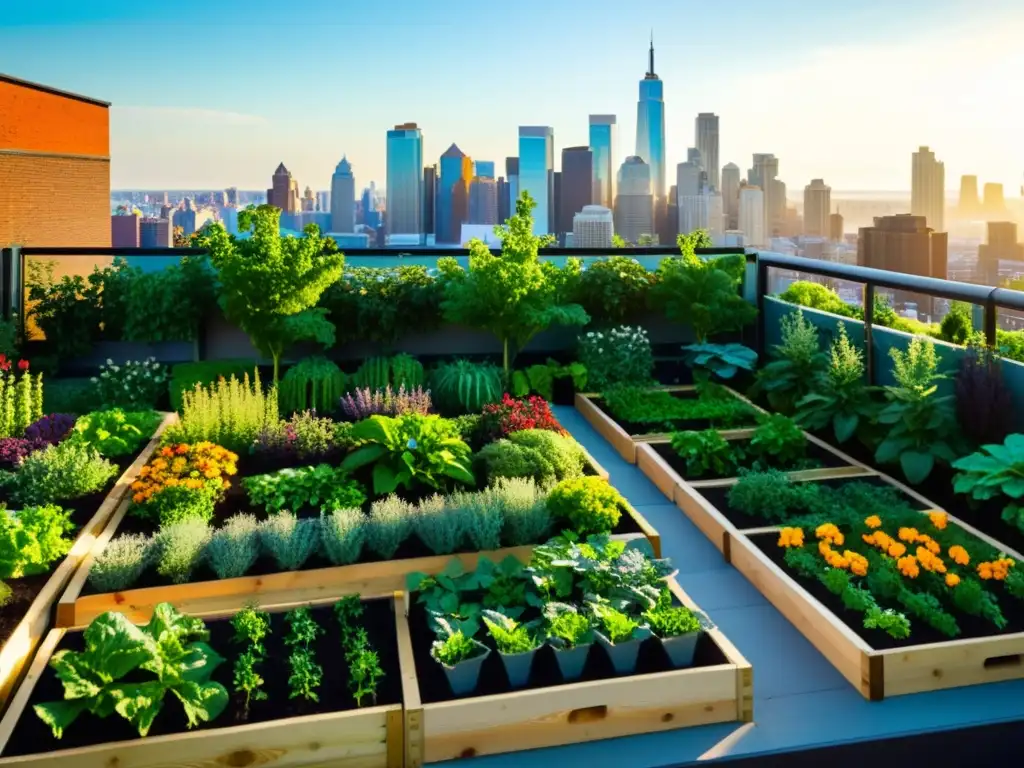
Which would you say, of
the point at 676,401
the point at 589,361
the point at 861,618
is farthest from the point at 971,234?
the point at 861,618

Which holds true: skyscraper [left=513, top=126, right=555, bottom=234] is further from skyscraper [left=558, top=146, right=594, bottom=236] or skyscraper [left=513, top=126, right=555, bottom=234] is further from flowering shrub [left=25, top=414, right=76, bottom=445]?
flowering shrub [left=25, top=414, right=76, bottom=445]

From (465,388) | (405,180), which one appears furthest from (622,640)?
(405,180)

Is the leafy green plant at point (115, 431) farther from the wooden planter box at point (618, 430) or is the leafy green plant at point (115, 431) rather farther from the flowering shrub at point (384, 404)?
the wooden planter box at point (618, 430)

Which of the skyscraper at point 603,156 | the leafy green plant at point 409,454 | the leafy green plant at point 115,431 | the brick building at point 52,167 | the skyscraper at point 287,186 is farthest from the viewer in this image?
the brick building at point 52,167

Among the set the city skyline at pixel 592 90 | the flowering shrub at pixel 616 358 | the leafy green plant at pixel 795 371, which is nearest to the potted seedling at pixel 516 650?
the leafy green plant at pixel 795 371

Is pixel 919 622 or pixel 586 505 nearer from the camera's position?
pixel 919 622

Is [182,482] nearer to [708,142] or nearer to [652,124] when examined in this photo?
[652,124]

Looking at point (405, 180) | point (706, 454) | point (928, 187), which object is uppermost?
point (405, 180)
